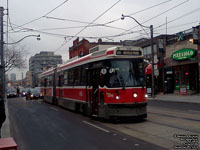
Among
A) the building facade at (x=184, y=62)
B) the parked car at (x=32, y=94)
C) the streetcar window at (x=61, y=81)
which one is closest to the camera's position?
the streetcar window at (x=61, y=81)

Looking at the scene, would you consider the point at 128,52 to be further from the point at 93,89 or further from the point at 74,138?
the point at 74,138

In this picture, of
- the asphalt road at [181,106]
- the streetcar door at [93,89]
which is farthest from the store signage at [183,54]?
the streetcar door at [93,89]

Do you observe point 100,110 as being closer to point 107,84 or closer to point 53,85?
point 107,84

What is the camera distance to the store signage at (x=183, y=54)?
1172 inches

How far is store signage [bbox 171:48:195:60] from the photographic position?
29.8 meters

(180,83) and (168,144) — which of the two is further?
(180,83)

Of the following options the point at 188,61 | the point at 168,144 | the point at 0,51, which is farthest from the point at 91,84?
the point at 188,61

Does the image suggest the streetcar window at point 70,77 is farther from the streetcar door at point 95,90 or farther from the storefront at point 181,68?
the storefront at point 181,68

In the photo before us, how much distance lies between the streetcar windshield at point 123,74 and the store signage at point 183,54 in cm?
1999

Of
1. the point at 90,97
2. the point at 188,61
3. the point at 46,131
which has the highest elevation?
the point at 188,61

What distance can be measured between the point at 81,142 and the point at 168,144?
2.71 metres

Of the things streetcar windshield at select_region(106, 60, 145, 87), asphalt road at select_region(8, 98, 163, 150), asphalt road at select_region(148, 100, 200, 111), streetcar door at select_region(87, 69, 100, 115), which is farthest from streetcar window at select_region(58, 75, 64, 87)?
streetcar windshield at select_region(106, 60, 145, 87)

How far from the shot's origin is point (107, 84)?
1139 cm

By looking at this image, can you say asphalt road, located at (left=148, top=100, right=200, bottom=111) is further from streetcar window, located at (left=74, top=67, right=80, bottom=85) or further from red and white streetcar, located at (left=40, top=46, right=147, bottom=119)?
streetcar window, located at (left=74, top=67, right=80, bottom=85)
